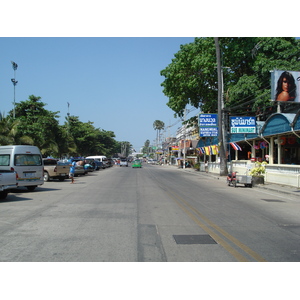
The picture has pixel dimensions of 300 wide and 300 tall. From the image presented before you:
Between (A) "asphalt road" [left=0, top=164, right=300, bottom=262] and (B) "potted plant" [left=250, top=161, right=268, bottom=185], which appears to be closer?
(A) "asphalt road" [left=0, top=164, right=300, bottom=262]

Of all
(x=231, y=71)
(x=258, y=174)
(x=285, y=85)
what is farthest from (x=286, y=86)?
(x=231, y=71)

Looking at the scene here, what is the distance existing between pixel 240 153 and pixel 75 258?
35986mm

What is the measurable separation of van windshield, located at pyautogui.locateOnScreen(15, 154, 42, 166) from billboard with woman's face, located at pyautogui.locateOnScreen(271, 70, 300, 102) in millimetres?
14542

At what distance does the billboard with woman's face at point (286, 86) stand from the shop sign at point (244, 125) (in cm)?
669

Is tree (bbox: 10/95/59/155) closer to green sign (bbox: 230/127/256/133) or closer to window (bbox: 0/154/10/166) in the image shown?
window (bbox: 0/154/10/166)

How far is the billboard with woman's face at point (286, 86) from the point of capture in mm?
19406

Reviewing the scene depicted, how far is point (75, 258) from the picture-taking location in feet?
18.3

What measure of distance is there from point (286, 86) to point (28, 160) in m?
15.7

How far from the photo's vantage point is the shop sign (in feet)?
87.1

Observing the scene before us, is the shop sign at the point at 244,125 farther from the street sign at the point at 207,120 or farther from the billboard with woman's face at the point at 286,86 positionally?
the billboard with woman's face at the point at 286,86

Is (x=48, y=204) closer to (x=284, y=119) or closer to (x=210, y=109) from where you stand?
(x=284, y=119)

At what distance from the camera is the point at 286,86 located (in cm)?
1962

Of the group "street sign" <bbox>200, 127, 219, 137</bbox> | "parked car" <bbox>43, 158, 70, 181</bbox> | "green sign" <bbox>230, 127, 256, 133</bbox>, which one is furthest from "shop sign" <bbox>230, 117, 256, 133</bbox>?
"parked car" <bbox>43, 158, 70, 181</bbox>

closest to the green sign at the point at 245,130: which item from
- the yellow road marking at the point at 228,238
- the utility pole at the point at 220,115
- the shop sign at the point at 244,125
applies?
the shop sign at the point at 244,125
